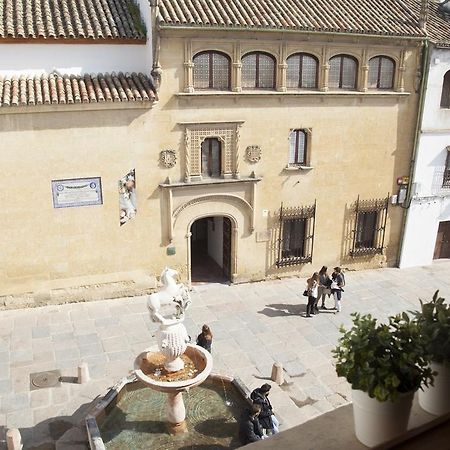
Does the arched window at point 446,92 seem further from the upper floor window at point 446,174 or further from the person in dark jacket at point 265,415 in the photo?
the person in dark jacket at point 265,415

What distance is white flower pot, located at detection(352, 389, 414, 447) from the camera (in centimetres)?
387

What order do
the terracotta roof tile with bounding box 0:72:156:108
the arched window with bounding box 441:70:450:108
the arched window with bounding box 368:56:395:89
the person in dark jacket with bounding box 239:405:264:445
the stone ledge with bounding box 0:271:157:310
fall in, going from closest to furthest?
the person in dark jacket with bounding box 239:405:264:445 → the terracotta roof tile with bounding box 0:72:156:108 → the stone ledge with bounding box 0:271:157:310 → the arched window with bounding box 368:56:395:89 → the arched window with bounding box 441:70:450:108

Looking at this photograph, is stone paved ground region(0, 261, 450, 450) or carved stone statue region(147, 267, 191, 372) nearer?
carved stone statue region(147, 267, 191, 372)

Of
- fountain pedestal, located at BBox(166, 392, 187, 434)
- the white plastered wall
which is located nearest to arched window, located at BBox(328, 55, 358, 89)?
the white plastered wall

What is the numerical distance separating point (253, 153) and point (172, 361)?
9457 mm

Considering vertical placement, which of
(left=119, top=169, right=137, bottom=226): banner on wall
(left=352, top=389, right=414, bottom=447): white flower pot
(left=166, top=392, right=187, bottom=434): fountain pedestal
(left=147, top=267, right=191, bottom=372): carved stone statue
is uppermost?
(left=352, top=389, right=414, bottom=447): white flower pot

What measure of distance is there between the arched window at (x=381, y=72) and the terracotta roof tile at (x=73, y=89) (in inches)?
329

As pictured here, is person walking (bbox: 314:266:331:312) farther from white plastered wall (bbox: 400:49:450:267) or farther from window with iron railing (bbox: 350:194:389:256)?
white plastered wall (bbox: 400:49:450:267)

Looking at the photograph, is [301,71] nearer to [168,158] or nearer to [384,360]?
[168,158]

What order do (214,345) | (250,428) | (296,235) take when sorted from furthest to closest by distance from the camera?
(296,235) < (214,345) < (250,428)

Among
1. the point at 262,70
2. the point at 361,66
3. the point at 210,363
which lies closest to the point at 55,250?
the point at 210,363

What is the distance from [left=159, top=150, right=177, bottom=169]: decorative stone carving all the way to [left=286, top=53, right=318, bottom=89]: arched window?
483cm

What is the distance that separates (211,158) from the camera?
17922 millimetres

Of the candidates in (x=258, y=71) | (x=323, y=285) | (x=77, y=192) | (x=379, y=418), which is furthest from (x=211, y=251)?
(x=379, y=418)
